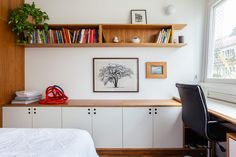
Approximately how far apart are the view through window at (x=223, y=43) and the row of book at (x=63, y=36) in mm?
1761

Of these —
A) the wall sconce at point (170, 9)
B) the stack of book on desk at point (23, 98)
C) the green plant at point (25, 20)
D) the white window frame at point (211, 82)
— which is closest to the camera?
the white window frame at point (211, 82)

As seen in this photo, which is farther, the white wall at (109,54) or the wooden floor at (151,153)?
the white wall at (109,54)

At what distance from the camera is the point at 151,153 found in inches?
103

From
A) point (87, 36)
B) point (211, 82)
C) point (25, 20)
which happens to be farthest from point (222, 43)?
point (25, 20)

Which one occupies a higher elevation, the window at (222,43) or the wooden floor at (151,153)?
the window at (222,43)

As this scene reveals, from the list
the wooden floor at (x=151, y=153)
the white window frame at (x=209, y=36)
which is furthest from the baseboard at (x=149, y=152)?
the white window frame at (x=209, y=36)

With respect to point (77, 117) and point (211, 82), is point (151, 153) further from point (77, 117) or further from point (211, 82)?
point (211, 82)

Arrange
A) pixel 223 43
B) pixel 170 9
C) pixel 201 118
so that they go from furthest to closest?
pixel 170 9
pixel 223 43
pixel 201 118

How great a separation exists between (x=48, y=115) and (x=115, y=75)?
1.15m

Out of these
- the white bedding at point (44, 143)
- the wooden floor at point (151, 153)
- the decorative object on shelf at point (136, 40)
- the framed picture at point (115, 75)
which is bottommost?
the wooden floor at point (151, 153)

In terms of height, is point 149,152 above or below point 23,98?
below

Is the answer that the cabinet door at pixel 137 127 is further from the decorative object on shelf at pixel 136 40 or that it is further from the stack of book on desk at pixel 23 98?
the stack of book on desk at pixel 23 98

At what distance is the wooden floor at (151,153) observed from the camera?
2.60 meters

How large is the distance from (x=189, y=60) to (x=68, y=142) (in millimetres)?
2354
